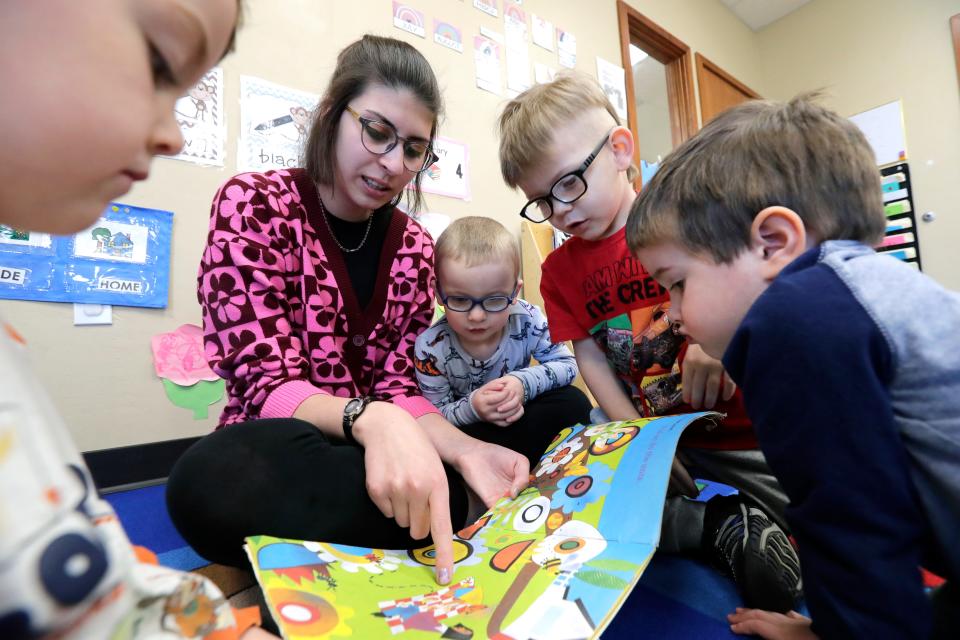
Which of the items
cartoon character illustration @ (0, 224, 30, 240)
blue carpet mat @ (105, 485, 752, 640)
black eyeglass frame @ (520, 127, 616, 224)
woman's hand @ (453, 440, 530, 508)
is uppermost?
Answer: cartoon character illustration @ (0, 224, 30, 240)

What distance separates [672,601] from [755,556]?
0.33ft

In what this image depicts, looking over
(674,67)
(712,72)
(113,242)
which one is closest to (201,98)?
(113,242)

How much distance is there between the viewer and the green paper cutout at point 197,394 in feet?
3.86

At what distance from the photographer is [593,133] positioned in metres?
0.82

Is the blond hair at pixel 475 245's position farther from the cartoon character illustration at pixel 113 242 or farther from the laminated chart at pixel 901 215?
the laminated chart at pixel 901 215

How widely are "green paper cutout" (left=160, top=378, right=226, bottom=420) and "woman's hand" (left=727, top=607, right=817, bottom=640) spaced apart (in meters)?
1.14

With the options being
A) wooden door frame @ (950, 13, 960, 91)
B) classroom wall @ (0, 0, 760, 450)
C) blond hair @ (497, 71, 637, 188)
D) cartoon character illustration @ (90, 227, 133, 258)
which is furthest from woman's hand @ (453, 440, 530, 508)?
wooden door frame @ (950, 13, 960, 91)

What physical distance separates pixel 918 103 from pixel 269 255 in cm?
334

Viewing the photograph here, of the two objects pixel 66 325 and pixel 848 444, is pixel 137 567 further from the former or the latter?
pixel 66 325


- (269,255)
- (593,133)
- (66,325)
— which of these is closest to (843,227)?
(593,133)

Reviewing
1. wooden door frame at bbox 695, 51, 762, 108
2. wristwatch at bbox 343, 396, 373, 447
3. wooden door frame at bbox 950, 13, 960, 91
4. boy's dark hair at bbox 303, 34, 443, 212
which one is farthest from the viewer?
wooden door frame at bbox 695, 51, 762, 108

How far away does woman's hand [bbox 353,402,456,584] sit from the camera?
468 millimetres

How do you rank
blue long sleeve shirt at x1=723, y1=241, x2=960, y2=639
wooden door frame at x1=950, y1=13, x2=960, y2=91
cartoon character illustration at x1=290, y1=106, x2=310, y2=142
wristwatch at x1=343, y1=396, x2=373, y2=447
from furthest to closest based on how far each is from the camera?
wooden door frame at x1=950, y1=13, x2=960, y2=91 → cartoon character illustration at x1=290, y1=106, x2=310, y2=142 → wristwatch at x1=343, y1=396, x2=373, y2=447 → blue long sleeve shirt at x1=723, y1=241, x2=960, y2=639

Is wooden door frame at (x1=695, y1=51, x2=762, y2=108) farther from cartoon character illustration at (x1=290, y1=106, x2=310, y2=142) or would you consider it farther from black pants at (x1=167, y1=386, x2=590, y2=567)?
black pants at (x1=167, y1=386, x2=590, y2=567)
